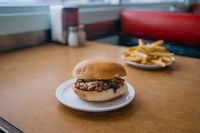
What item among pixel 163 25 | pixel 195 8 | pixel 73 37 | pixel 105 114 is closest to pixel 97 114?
pixel 105 114

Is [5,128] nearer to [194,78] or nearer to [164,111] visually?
[164,111]

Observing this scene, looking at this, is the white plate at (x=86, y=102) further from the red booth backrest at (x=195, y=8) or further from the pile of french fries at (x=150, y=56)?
the red booth backrest at (x=195, y=8)

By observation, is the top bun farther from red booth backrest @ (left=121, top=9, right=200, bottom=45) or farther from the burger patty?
red booth backrest @ (left=121, top=9, right=200, bottom=45)

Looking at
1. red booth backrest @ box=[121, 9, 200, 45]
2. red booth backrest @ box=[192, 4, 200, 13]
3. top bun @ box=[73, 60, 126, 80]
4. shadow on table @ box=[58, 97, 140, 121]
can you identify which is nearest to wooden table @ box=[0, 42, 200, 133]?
shadow on table @ box=[58, 97, 140, 121]

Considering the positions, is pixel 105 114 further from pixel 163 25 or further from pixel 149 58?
pixel 163 25

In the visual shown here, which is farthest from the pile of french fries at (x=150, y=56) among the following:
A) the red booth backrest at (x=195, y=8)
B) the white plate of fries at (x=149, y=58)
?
the red booth backrest at (x=195, y=8)

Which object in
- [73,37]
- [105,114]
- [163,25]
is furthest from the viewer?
[163,25]
